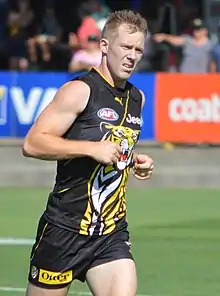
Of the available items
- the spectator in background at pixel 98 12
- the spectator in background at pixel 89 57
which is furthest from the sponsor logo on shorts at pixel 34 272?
the spectator in background at pixel 98 12

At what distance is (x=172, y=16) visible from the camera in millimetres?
21891

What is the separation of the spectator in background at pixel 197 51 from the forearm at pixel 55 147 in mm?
13847

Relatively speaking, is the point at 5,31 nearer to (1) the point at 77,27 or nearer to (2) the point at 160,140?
(1) the point at 77,27

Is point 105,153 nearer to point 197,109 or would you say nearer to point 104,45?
point 104,45

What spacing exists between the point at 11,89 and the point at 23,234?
6985 mm

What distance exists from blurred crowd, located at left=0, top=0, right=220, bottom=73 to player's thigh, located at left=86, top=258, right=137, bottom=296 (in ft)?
42.6

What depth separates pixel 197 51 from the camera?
19.8 meters

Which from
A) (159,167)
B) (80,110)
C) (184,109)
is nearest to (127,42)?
(80,110)

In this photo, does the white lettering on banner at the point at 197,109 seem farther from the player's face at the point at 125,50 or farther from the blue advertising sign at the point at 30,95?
the player's face at the point at 125,50

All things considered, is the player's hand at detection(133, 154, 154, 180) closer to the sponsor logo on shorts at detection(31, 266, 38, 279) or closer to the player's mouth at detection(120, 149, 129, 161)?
the player's mouth at detection(120, 149, 129, 161)

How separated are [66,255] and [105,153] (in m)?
0.71

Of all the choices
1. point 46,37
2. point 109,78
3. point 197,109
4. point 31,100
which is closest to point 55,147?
point 109,78

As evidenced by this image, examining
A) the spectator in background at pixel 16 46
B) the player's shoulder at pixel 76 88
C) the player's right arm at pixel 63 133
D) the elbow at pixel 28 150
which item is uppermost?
the player's shoulder at pixel 76 88

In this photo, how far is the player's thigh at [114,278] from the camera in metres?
6.10
